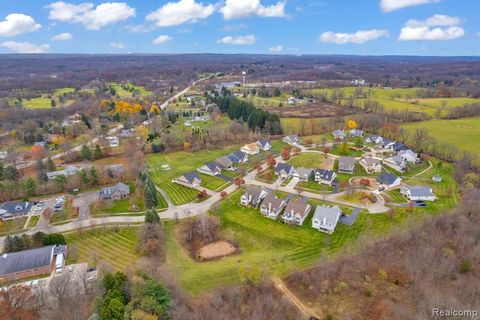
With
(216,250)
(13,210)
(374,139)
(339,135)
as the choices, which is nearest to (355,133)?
(339,135)

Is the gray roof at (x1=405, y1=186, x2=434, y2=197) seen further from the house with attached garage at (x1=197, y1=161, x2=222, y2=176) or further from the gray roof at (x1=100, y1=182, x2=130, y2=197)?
the gray roof at (x1=100, y1=182, x2=130, y2=197)

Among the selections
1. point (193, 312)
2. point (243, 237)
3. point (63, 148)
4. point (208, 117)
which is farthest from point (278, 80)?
point (193, 312)

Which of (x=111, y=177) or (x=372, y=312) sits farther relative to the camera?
(x=111, y=177)

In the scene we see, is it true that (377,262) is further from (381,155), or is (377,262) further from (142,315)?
(381,155)

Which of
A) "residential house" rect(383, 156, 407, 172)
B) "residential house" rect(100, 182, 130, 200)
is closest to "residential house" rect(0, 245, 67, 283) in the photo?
"residential house" rect(100, 182, 130, 200)

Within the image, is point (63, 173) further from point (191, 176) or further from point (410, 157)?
point (410, 157)
